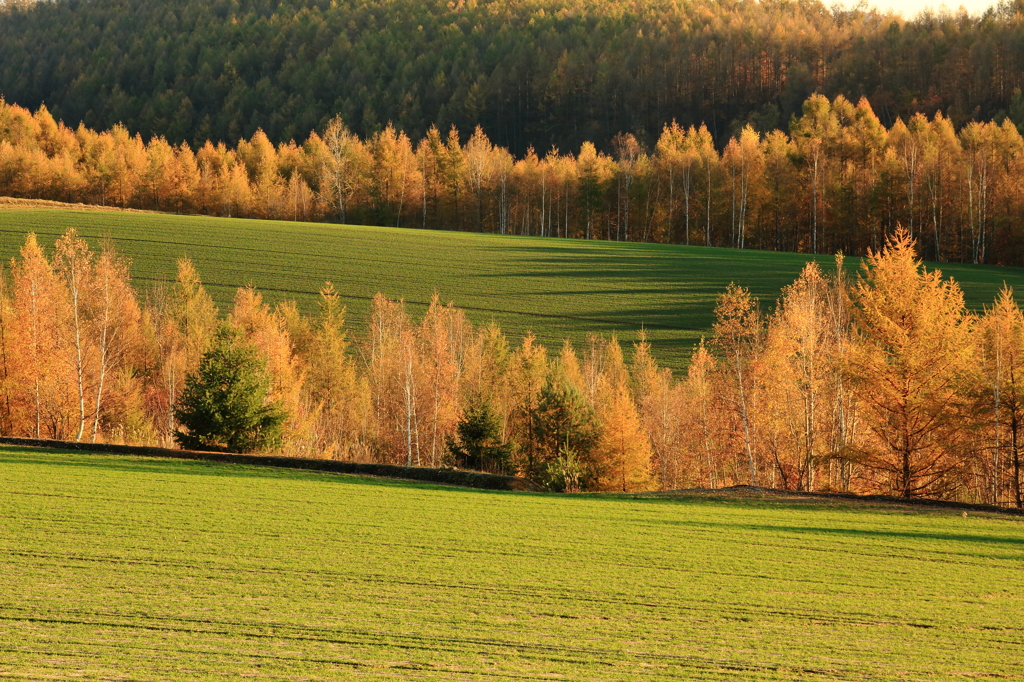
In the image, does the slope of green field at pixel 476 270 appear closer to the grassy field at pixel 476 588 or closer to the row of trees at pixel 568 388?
the row of trees at pixel 568 388

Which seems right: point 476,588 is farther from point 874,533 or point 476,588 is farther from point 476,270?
point 476,270

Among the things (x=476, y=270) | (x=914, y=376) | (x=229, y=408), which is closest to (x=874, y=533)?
(x=914, y=376)

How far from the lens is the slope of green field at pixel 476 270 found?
2566 inches

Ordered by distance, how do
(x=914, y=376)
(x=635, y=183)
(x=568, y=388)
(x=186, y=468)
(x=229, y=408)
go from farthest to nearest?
(x=635, y=183)
(x=568, y=388)
(x=229, y=408)
(x=914, y=376)
(x=186, y=468)

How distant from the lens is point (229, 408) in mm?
30156

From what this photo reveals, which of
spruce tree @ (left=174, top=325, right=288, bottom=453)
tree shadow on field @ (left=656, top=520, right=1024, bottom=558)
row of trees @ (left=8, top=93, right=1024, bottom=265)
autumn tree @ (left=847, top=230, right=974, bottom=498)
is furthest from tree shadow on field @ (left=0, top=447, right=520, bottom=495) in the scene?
row of trees @ (left=8, top=93, right=1024, bottom=265)

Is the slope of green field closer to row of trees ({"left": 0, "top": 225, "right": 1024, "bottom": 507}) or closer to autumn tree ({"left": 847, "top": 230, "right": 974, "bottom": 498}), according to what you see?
row of trees ({"left": 0, "top": 225, "right": 1024, "bottom": 507})

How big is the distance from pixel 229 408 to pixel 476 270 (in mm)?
47807

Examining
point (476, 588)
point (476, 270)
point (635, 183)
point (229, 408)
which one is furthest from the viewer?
point (635, 183)

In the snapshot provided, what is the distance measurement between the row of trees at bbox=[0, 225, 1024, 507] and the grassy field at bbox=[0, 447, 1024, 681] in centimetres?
763

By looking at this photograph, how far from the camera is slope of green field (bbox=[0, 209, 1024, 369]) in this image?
65.2 metres

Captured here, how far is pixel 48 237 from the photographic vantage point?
73562mm

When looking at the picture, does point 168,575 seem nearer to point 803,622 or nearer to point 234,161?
point 803,622

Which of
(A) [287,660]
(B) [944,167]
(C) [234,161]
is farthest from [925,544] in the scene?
(C) [234,161]
